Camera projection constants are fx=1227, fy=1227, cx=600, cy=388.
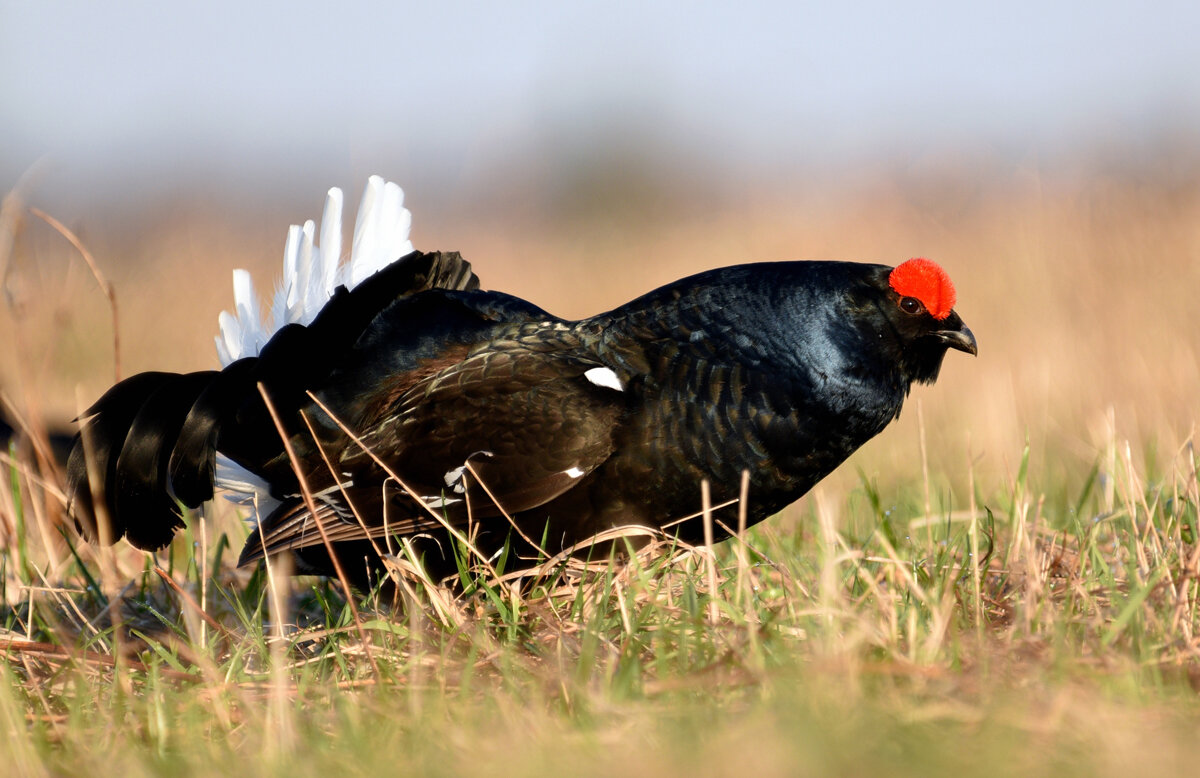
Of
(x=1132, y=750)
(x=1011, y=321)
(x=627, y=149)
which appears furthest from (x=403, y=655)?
(x=627, y=149)

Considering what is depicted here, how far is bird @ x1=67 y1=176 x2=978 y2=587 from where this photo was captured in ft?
10.1

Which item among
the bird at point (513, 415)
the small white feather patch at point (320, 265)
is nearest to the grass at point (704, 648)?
Answer: the bird at point (513, 415)

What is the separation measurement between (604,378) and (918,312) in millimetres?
896

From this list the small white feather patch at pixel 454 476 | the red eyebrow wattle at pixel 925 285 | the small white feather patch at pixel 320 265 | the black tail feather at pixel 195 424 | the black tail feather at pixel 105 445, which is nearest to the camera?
the small white feather patch at pixel 454 476

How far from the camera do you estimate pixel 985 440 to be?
576 cm

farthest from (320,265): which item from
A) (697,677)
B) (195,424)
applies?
(697,677)

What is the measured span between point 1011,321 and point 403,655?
20.2 feet

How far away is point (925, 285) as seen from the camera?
10.8 feet

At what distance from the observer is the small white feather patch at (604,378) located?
10.2 feet

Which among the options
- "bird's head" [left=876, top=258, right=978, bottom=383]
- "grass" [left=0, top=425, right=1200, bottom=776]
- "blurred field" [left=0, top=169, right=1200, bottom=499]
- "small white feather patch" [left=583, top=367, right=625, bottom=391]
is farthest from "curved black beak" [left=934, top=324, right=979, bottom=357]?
"small white feather patch" [left=583, top=367, right=625, bottom=391]

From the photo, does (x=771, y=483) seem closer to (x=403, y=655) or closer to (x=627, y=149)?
(x=403, y=655)

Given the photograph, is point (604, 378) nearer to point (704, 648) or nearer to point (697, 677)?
point (704, 648)

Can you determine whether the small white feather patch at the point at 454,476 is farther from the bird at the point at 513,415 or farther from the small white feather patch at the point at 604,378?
the small white feather patch at the point at 604,378

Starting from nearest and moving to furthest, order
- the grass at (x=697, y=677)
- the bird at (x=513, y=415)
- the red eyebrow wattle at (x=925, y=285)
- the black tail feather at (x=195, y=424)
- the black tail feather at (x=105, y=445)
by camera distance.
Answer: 1. the grass at (x=697, y=677)
2. the bird at (x=513, y=415)
3. the red eyebrow wattle at (x=925, y=285)
4. the black tail feather at (x=195, y=424)
5. the black tail feather at (x=105, y=445)
